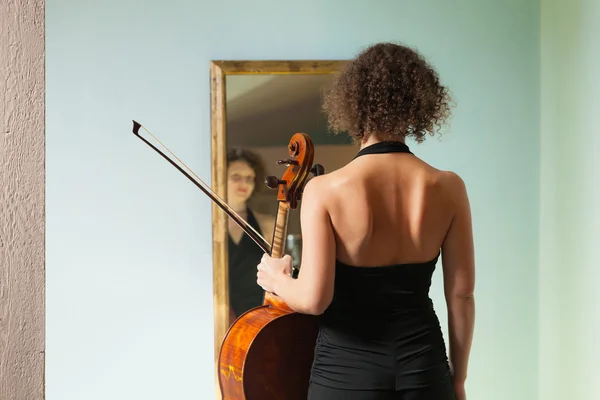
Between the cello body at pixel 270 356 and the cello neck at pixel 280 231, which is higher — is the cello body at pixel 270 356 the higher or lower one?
the lower one

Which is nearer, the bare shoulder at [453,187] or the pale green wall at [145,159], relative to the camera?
the bare shoulder at [453,187]

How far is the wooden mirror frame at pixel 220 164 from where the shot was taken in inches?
104

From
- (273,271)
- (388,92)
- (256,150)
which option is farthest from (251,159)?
(388,92)

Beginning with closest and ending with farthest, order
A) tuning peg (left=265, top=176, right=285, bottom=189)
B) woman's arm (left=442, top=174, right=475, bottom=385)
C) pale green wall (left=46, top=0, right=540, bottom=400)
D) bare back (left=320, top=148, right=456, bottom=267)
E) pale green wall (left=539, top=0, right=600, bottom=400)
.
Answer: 1. bare back (left=320, top=148, right=456, bottom=267)
2. woman's arm (left=442, top=174, right=475, bottom=385)
3. tuning peg (left=265, top=176, right=285, bottom=189)
4. pale green wall (left=539, top=0, right=600, bottom=400)
5. pale green wall (left=46, top=0, right=540, bottom=400)

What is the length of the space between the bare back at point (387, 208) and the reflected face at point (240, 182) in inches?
50.5

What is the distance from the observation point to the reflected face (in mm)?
2662

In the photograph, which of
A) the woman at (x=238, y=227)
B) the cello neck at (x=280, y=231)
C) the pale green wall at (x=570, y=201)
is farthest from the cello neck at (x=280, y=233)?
the pale green wall at (x=570, y=201)

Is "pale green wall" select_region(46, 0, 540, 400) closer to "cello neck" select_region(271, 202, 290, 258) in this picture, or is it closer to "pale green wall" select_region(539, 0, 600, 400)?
"pale green wall" select_region(539, 0, 600, 400)

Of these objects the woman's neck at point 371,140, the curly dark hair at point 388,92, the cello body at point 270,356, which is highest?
the curly dark hair at point 388,92

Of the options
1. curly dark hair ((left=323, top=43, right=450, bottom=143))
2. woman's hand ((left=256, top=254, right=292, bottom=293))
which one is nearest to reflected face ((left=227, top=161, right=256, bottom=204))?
woman's hand ((left=256, top=254, right=292, bottom=293))

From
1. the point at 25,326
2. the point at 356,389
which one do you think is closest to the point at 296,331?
the point at 356,389

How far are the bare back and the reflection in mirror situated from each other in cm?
126

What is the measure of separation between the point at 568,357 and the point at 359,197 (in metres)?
1.68

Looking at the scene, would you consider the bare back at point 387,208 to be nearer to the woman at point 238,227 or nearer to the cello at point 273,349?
the cello at point 273,349
